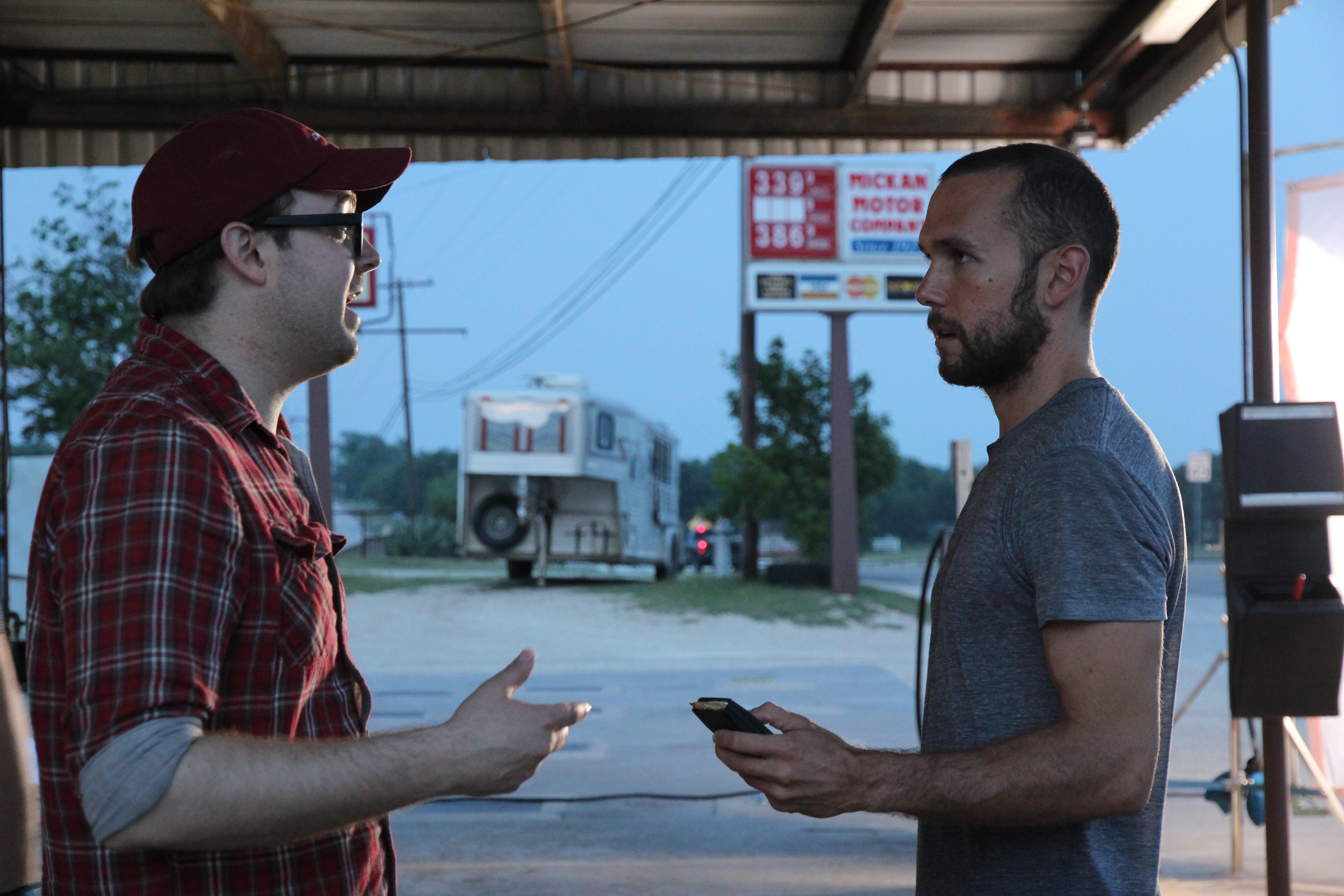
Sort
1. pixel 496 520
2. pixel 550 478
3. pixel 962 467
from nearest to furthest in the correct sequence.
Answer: pixel 962 467 → pixel 550 478 → pixel 496 520

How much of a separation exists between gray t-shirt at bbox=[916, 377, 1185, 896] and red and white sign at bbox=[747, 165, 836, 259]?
19.4m

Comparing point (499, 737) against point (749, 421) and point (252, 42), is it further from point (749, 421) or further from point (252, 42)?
point (749, 421)

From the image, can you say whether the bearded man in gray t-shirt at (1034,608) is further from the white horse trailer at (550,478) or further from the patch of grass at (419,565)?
the patch of grass at (419,565)

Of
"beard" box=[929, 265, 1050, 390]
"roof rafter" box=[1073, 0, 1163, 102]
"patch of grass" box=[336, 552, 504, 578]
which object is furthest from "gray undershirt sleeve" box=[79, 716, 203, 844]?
"patch of grass" box=[336, 552, 504, 578]

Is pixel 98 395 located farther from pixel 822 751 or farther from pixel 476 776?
pixel 822 751

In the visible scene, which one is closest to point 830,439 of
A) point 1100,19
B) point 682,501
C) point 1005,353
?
point 1100,19

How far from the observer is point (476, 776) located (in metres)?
1.53

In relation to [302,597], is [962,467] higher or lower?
higher

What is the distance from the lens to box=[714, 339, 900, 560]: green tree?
976 inches

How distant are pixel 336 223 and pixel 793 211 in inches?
782

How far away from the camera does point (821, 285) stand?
21391mm

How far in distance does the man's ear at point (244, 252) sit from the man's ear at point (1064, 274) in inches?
47.2

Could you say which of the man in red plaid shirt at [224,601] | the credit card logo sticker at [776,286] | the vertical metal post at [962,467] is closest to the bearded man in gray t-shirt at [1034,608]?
the man in red plaid shirt at [224,601]

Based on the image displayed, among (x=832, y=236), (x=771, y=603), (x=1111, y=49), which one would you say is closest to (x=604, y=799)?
(x=1111, y=49)
